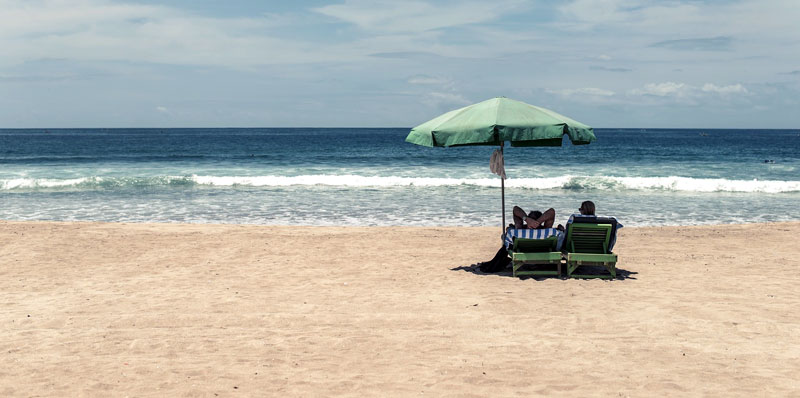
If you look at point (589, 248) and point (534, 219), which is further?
point (534, 219)

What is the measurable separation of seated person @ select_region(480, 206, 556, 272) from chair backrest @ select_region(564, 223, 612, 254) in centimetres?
30

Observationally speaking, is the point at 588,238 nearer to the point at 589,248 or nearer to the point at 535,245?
the point at 589,248

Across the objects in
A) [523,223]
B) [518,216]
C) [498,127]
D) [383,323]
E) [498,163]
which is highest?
[498,127]

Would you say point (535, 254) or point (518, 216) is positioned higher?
point (518, 216)

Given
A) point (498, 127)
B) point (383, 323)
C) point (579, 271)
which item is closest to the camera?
point (383, 323)

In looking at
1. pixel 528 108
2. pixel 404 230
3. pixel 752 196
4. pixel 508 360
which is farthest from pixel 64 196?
pixel 752 196

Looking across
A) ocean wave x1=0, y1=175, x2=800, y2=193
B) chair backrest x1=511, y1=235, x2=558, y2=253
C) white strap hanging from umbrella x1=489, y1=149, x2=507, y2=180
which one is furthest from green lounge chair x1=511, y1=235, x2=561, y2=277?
ocean wave x1=0, y1=175, x2=800, y2=193

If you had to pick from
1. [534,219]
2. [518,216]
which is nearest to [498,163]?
[518,216]

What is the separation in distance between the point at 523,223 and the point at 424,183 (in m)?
17.8

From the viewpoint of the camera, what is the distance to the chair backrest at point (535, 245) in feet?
27.4

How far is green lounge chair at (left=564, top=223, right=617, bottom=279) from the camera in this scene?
8188 mm

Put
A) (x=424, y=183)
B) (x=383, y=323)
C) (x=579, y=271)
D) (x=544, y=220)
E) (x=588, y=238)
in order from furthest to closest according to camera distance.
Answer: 1. (x=424, y=183)
2. (x=579, y=271)
3. (x=544, y=220)
4. (x=588, y=238)
5. (x=383, y=323)

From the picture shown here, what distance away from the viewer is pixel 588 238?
830 centimetres

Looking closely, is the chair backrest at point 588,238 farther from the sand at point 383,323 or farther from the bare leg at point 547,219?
the sand at point 383,323
